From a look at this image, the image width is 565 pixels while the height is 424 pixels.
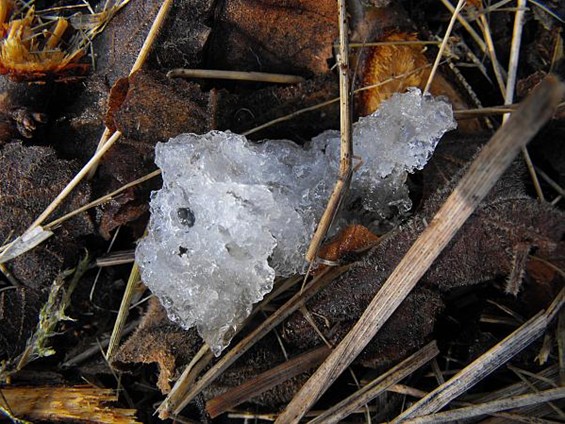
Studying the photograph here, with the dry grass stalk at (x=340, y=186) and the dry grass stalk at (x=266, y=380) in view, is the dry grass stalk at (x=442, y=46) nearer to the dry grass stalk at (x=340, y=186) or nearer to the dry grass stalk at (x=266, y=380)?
the dry grass stalk at (x=340, y=186)

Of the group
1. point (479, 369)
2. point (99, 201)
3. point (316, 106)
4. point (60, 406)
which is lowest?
point (60, 406)

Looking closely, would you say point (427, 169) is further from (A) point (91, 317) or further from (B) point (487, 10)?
(A) point (91, 317)

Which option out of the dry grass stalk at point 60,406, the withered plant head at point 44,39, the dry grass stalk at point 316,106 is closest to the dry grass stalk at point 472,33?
the dry grass stalk at point 316,106

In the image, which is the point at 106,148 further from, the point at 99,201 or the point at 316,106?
the point at 316,106

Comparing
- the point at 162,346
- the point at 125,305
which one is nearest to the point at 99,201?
the point at 125,305

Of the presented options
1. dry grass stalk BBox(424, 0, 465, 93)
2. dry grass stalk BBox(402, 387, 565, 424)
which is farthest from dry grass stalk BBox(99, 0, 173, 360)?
dry grass stalk BBox(402, 387, 565, 424)

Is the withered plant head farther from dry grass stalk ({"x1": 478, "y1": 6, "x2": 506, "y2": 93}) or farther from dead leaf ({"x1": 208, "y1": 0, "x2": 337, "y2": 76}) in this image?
dry grass stalk ({"x1": 478, "y1": 6, "x2": 506, "y2": 93})
